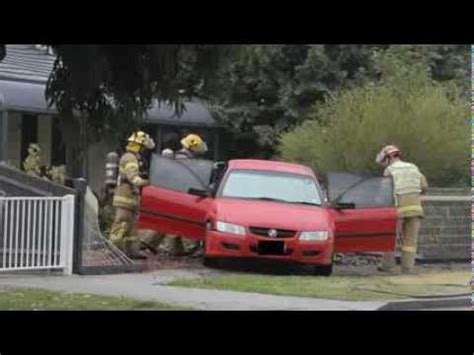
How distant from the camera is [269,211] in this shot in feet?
45.1

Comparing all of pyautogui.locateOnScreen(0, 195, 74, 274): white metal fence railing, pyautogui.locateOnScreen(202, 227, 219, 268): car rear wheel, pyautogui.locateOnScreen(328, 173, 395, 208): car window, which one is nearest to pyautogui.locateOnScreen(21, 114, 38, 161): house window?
pyautogui.locateOnScreen(202, 227, 219, 268): car rear wheel

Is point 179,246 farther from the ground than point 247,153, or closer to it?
closer to it

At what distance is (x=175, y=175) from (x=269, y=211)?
1641 millimetres

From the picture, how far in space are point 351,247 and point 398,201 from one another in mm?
1364

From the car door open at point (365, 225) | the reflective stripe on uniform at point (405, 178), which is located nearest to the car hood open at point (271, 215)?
the car door open at point (365, 225)

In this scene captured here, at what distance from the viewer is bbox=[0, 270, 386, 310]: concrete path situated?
10719 millimetres

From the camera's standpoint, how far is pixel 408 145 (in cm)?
1822

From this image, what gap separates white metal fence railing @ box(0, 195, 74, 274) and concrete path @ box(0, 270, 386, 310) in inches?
7.9

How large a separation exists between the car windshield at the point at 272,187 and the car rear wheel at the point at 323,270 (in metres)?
1.09

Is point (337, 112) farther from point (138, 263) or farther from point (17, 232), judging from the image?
point (17, 232)

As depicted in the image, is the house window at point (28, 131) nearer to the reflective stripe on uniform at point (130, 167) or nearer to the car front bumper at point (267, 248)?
the reflective stripe on uniform at point (130, 167)
